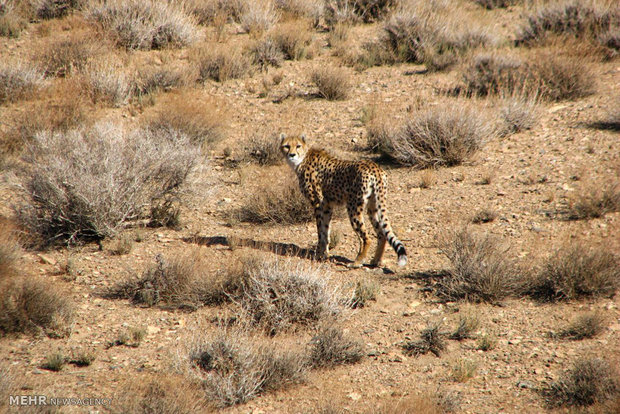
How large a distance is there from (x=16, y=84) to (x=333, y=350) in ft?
32.9

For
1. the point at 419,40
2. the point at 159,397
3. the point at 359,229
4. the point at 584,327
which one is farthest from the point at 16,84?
the point at 584,327

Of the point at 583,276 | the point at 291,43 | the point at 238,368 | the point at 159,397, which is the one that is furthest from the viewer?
the point at 291,43

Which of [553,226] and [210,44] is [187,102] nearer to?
[210,44]

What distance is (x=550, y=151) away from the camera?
10000 mm

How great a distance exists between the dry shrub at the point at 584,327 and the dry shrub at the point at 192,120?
23.8 ft

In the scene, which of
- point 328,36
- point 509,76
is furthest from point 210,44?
point 509,76

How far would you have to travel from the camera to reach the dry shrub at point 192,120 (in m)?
11.2

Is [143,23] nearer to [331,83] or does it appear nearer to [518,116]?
[331,83]

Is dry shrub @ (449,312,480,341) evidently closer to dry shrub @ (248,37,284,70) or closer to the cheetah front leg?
the cheetah front leg

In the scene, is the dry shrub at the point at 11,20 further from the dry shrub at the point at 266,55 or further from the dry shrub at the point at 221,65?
the dry shrub at the point at 266,55

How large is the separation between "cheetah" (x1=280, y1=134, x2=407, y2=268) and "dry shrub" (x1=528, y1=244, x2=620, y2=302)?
5.62 ft

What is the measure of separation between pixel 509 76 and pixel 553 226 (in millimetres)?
5444

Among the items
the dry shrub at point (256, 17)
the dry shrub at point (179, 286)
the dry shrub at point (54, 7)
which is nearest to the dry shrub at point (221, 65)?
the dry shrub at point (256, 17)

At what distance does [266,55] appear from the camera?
1441 centimetres
